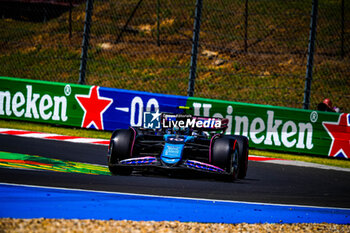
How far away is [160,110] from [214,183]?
5.17 m

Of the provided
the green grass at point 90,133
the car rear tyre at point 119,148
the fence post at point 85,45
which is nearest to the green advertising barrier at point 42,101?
the green grass at point 90,133

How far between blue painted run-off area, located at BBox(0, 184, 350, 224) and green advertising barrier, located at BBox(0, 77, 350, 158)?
596cm

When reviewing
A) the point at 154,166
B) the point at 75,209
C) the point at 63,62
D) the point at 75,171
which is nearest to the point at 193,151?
the point at 154,166

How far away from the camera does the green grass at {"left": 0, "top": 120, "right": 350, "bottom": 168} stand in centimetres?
1180

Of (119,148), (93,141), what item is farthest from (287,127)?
(119,148)

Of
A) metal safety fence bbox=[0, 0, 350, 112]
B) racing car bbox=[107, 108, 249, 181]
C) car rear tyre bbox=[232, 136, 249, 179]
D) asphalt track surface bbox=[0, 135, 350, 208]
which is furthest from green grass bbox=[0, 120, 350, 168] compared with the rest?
metal safety fence bbox=[0, 0, 350, 112]

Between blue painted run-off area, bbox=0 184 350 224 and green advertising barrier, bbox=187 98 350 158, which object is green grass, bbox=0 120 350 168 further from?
blue painted run-off area, bbox=0 184 350 224

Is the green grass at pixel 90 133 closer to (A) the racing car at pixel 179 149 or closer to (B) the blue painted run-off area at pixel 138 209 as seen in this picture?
(A) the racing car at pixel 179 149

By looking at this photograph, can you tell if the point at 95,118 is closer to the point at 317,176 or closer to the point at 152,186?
the point at 317,176

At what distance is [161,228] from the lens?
466 cm

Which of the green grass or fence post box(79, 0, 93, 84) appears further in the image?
fence post box(79, 0, 93, 84)

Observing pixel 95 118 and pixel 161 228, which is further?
pixel 95 118

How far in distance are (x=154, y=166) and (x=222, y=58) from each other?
14.5 m

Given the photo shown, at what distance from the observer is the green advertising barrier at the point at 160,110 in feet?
40.0
